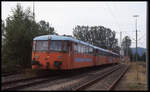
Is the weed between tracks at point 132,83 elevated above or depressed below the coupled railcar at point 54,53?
below

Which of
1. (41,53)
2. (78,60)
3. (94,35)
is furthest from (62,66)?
(94,35)

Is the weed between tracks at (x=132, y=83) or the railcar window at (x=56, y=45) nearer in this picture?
the weed between tracks at (x=132, y=83)

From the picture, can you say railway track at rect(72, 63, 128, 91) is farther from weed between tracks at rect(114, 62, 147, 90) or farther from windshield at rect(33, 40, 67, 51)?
windshield at rect(33, 40, 67, 51)

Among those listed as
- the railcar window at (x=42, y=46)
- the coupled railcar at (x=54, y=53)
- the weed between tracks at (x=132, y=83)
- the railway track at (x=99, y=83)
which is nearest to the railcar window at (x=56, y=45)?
the coupled railcar at (x=54, y=53)

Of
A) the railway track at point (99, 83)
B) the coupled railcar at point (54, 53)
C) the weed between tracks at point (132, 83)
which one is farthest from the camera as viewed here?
the coupled railcar at point (54, 53)

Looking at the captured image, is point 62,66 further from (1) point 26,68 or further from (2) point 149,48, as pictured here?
(2) point 149,48

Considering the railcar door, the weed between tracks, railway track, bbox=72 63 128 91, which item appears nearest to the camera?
railway track, bbox=72 63 128 91

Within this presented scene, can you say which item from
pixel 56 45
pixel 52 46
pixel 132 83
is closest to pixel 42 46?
pixel 52 46

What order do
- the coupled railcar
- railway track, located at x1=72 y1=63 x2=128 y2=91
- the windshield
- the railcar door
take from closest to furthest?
railway track, located at x1=72 y1=63 x2=128 y2=91, the coupled railcar, the windshield, the railcar door

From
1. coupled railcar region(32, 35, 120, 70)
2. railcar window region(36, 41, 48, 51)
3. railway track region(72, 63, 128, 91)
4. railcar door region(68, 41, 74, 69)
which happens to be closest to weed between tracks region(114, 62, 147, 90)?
railway track region(72, 63, 128, 91)

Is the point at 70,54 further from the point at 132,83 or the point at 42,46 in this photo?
the point at 132,83

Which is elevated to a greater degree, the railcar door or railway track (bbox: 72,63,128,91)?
the railcar door

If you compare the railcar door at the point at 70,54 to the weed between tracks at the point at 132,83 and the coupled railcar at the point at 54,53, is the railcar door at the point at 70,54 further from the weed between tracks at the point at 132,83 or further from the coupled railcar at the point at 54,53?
the weed between tracks at the point at 132,83

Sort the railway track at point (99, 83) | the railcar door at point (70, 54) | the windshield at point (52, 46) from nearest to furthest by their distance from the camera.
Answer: the railway track at point (99, 83)
the windshield at point (52, 46)
the railcar door at point (70, 54)
